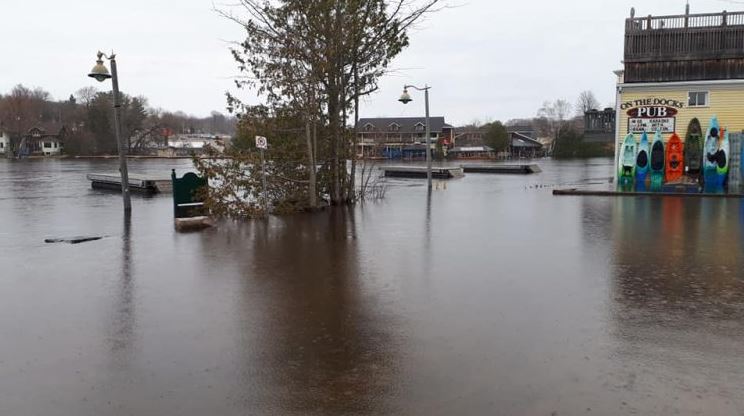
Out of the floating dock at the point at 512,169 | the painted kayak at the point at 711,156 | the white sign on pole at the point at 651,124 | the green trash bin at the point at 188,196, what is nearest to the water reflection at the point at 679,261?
the painted kayak at the point at 711,156

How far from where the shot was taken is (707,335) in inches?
210

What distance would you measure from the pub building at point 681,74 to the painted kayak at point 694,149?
0.46 metres

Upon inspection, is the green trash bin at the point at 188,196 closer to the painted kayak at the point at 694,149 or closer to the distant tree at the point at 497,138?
the painted kayak at the point at 694,149

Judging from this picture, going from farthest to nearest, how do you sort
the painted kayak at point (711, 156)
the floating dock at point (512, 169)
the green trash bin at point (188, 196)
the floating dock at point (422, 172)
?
the floating dock at point (512, 169) → the floating dock at point (422, 172) → the painted kayak at point (711, 156) → the green trash bin at point (188, 196)

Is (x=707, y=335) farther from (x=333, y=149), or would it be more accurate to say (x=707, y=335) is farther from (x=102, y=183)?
(x=102, y=183)

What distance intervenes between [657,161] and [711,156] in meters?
1.76

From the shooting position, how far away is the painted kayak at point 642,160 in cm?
2239

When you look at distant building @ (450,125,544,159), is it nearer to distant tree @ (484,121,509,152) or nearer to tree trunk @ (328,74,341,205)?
distant tree @ (484,121,509,152)

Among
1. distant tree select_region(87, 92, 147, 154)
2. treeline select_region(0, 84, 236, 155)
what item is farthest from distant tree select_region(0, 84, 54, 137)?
distant tree select_region(87, 92, 147, 154)

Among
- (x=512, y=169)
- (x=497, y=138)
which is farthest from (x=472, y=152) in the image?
(x=512, y=169)

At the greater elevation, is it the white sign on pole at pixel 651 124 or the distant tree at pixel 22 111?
the distant tree at pixel 22 111

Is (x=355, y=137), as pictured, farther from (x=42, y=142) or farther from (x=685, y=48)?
(x=42, y=142)

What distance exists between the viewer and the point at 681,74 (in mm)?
22484

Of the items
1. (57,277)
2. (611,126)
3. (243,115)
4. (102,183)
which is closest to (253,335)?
(57,277)
